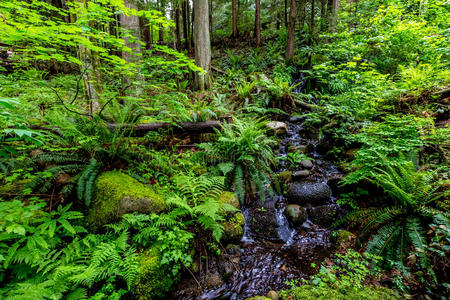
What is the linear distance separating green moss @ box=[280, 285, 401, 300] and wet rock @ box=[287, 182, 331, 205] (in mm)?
1972

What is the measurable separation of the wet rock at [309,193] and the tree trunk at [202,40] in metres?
5.29

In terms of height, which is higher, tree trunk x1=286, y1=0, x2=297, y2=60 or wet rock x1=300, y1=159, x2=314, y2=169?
tree trunk x1=286, y1=0, x2=297, y2=60

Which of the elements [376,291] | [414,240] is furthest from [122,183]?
[414,240]

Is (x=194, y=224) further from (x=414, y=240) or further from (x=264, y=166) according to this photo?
(x=414, y=240)

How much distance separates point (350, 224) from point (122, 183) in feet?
13.0

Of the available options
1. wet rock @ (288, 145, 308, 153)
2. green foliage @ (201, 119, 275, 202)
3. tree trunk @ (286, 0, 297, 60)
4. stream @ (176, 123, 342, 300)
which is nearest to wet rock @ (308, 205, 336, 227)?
stream @ (176, 123, 342, 300)

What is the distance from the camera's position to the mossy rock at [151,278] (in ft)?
7.40

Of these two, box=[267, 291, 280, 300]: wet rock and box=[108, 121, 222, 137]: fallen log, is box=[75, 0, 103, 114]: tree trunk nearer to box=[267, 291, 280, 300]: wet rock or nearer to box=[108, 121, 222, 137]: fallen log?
box=[108, 121, 222, 137]: fallen log

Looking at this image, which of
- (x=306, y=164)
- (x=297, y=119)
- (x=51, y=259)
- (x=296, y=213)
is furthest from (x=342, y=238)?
(x=297, y=119)

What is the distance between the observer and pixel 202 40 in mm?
7375

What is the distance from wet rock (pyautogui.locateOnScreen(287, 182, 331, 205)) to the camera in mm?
4066

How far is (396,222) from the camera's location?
274 centimetres

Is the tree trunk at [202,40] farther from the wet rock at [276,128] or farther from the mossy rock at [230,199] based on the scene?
the mossy rock at [230,199]

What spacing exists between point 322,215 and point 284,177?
1143 mm
